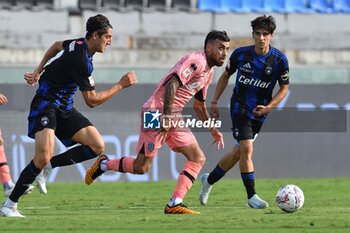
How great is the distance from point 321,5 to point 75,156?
1256cm

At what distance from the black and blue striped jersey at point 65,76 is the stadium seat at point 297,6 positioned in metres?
12.7

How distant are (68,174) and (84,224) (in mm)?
7529

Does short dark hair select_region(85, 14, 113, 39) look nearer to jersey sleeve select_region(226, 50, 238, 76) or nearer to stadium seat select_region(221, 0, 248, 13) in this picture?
jersey sleeve select_region(226, 50, 238, 76)

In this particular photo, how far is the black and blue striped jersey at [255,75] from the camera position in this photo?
10820 mm

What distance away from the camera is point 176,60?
20344mm

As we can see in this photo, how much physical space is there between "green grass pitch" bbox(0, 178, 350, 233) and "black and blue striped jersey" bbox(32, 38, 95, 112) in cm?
115

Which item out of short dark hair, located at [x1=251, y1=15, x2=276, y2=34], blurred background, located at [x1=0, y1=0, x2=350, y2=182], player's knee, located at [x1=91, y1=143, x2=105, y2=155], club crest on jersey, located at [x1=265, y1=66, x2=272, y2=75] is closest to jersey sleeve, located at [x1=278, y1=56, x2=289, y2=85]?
club crest on jersey, located at [x1=265, y1=66, x2=272, y2=75]

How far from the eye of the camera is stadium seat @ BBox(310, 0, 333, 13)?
22109mm

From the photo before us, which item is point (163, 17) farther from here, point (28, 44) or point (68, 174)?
point (68, 174)

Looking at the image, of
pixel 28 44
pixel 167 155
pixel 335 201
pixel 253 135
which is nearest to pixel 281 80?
pixel 253 135

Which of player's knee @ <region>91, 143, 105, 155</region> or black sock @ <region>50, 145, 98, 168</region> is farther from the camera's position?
black sock @ <region>50, 145, 98, 168</region>

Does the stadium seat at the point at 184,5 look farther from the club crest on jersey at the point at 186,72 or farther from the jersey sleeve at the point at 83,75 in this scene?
the jersey sleeve at the point at 83,75

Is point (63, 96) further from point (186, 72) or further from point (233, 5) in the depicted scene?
point (233, 5)

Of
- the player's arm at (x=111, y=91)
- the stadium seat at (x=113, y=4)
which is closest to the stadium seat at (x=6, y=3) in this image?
the stadium seat at (x=113, y=4)
